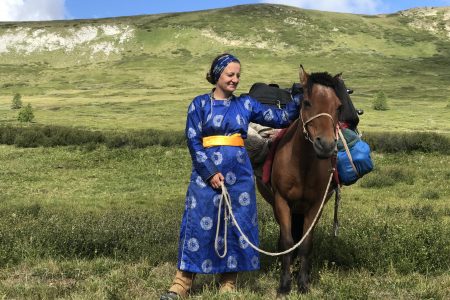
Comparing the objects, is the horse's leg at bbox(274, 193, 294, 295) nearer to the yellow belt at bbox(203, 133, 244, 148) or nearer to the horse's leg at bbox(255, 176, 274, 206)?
the horse's leg at bbox(255, 176, 274, 206)

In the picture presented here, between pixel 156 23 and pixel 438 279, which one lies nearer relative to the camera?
pixel 438 279

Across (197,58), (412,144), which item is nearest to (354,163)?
(412,144)

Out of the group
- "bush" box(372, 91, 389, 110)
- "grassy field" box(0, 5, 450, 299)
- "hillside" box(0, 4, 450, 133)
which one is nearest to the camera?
"grassy field" box(0, 5, 450, 299)

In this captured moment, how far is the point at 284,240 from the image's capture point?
509cm

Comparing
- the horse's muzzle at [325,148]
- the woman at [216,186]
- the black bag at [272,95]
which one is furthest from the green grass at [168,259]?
the black bag at [272,95]

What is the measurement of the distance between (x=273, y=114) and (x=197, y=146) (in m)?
0.88

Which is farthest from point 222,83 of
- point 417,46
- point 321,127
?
point 417,46

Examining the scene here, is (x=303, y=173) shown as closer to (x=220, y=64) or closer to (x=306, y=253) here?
(x=306, y=253)

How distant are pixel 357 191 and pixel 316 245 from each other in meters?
10.1

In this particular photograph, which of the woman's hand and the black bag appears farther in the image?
the black bag

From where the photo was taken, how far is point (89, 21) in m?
127

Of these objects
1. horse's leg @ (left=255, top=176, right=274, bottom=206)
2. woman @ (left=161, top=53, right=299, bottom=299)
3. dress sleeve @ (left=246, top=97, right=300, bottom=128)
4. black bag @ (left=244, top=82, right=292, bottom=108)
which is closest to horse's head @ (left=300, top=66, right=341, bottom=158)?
dress sleeve @ (left=246, top=97, right=300, bottom=128)

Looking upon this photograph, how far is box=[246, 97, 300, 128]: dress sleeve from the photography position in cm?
484

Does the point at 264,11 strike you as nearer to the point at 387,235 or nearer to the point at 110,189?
the point at 110,189
